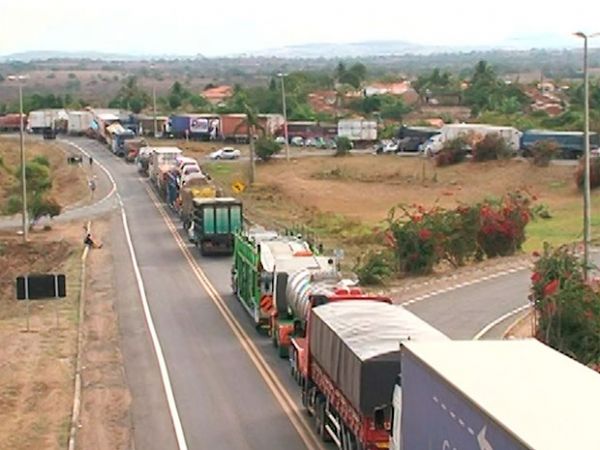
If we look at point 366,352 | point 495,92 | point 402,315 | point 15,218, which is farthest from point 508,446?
point 495,92

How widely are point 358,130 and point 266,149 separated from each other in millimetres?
19328

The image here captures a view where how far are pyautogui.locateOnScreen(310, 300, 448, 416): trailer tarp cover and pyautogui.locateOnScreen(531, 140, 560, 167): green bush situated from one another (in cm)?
6621

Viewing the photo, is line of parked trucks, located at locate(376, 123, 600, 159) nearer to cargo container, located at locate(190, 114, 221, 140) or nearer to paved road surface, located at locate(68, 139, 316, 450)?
cargo container, located at locate(190, 114, 221, 140)

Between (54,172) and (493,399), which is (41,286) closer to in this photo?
(493,399)

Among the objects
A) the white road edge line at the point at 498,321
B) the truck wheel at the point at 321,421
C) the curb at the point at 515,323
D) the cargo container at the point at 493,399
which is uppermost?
the cargo container at the point at 493,399

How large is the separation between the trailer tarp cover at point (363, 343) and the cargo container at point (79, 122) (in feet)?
423

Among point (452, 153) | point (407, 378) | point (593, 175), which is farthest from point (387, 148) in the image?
point (407, 378)

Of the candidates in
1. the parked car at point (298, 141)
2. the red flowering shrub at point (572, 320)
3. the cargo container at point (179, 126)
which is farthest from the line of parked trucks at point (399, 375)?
the cargo container at point (179, 126)

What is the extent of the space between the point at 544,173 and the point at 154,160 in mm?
27635

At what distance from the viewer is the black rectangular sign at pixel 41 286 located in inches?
1451

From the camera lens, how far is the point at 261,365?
31969mm

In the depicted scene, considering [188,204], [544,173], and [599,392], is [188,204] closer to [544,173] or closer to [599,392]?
[544,173]

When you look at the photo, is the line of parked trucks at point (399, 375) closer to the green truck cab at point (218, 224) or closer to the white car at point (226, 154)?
the green truck cab at point (218, 224)

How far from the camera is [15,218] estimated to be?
76062 mm
